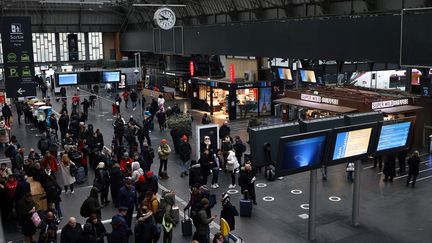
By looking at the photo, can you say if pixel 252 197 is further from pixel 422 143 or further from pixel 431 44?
pixel 422 143

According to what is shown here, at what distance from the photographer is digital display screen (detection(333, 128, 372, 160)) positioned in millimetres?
11250

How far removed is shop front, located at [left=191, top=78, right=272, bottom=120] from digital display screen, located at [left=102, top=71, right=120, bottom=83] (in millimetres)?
7276

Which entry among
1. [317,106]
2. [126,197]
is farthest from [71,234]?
[317,106]

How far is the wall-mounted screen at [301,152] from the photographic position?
10.3m

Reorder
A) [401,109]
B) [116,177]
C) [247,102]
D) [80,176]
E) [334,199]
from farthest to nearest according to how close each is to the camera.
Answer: [247,102] → [401,109] → [80,176] → [334,199] → [116,177]

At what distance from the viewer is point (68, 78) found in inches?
Answer: 1346

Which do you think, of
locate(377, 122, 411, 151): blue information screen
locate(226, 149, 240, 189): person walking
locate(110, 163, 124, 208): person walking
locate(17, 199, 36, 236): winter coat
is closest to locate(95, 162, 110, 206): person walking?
locate(110, 163, 124, 208): person walking

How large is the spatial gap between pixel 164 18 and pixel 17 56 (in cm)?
1593

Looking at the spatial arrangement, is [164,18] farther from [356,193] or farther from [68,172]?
[356,193]

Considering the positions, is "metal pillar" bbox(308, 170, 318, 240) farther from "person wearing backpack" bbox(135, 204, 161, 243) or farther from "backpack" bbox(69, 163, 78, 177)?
"backpack" bbox(69, 163, 78, 177)

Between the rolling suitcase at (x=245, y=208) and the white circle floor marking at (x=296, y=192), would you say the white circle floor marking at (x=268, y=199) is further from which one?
the rolling suitcase at (x=245, y=208)

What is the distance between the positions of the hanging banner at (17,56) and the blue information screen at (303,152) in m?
8.27

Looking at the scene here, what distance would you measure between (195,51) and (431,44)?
65.8ft

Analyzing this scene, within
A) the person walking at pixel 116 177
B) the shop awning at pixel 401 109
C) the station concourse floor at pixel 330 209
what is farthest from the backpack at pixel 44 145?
the shop awning at pixel 401 109
